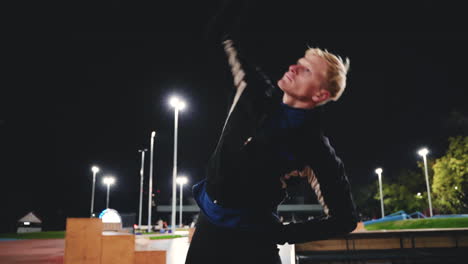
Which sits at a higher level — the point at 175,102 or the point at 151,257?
the point at 175,102

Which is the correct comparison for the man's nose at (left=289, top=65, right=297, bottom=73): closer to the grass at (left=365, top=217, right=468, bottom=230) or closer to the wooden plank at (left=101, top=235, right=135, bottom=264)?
the wooden plank at (left=101, top=235, right=135, bottom=264)

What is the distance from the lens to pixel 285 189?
1749 millimetres

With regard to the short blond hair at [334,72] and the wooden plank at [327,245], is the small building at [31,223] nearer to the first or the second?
the wooden plank at [327,245]

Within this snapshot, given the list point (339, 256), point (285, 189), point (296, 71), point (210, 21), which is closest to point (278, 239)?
point (285, 189)

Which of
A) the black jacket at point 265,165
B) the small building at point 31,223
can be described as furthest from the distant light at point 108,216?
the small building at point 31,223

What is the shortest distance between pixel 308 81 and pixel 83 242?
26.0 ft

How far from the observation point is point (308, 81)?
164cm

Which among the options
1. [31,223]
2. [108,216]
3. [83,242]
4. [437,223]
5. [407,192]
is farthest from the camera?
[31,223]

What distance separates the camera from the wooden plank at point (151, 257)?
7.35 metres

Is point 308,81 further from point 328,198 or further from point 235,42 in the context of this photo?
point 328,198

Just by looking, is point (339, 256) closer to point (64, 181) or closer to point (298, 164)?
point (298, 164)

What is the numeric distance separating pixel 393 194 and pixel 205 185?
50555mm

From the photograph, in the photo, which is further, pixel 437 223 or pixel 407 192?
pixel 407 192

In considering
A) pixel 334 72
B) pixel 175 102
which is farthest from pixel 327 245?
pixel 175 102
